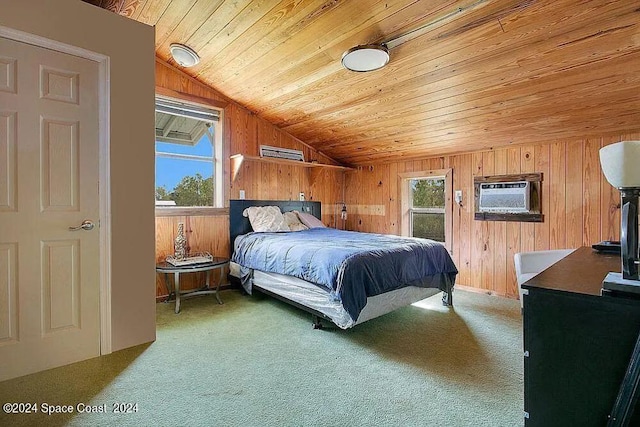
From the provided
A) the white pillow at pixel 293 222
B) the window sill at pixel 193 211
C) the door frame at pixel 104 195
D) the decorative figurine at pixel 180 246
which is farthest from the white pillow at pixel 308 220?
the door frame at pixel 104 195

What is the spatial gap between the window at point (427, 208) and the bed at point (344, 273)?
1285 millimetres

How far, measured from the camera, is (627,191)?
1.03 metres

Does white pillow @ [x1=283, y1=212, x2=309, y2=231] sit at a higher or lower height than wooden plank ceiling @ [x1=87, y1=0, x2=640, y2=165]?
lower

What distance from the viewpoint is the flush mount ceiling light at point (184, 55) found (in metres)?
3.09

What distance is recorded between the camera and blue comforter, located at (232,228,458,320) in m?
2.38

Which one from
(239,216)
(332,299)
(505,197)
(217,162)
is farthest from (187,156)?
(505,197)

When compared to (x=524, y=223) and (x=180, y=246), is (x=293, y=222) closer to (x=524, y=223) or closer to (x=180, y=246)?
(x=180, y=246)

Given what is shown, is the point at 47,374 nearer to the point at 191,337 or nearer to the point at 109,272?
the point at 109,272

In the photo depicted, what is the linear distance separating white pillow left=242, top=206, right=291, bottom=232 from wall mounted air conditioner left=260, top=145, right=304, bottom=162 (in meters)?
0.75

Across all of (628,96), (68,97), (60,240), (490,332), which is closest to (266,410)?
(60,240)

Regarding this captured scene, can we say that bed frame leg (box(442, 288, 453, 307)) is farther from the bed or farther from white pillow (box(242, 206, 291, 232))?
white pillow (box(242, 206, 291, 232))

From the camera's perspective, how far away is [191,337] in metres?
2.52

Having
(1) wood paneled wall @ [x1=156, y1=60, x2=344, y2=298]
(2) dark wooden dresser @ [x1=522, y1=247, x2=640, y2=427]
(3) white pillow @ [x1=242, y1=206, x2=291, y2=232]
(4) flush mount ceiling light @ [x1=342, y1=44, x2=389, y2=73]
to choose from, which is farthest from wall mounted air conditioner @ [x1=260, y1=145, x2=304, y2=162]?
(2) dark wooden dresser @ [x1=522, y1=247, x2=640, y2=427]

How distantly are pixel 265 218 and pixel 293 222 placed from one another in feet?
1.38
